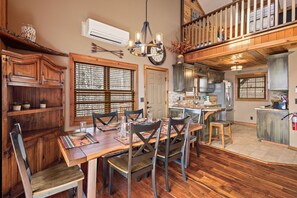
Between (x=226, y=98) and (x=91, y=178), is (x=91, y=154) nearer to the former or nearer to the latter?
(x=91, y=178)

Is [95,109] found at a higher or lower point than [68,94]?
lower

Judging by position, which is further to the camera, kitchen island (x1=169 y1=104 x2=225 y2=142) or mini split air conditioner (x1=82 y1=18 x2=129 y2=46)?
kitchen island (x1=169 y1=104 x2=225 y2=142)

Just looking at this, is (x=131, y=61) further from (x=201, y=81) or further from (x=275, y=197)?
(x=275, y=197)

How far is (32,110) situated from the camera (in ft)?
6.40

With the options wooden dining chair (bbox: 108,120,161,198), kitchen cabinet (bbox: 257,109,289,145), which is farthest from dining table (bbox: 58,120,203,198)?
kitchen cabinet (bbox: 257,109,289,145)

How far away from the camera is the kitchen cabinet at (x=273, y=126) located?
350 cm

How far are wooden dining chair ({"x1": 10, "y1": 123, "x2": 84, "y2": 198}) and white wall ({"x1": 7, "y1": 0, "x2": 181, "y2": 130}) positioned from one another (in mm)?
1335

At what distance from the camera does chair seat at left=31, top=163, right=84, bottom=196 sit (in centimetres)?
131

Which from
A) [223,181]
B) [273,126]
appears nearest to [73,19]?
[223,181]

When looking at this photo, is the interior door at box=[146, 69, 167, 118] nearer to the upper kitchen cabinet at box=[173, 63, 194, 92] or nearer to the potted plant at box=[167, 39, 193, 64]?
the upper kitchen cabinet at box=[173, 63, 194, 92]

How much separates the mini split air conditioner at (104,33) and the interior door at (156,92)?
1169mm

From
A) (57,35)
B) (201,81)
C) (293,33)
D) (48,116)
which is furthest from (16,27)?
(201,81)

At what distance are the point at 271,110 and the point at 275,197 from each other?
2.67 metres

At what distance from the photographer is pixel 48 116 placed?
2420 millimetres
